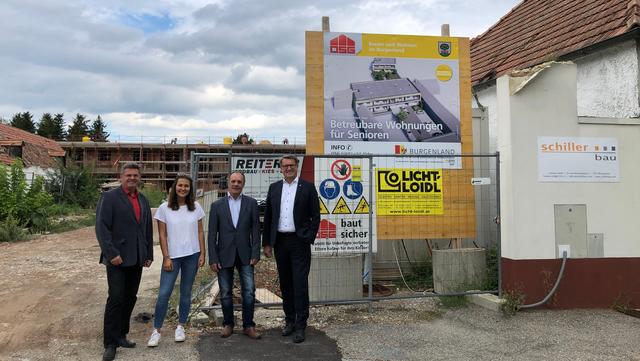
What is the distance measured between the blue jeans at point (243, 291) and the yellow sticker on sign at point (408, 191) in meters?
2.71

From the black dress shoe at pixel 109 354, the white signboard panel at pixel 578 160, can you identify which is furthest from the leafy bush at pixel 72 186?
the white signboard panel at pixel 578 160

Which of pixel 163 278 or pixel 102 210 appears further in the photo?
pixel 163 278

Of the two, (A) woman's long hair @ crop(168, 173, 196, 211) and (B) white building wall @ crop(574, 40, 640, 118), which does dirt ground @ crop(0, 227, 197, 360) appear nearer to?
(A) woman's long hair @ crop(168, 173, 196, 211)

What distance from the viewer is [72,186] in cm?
2878

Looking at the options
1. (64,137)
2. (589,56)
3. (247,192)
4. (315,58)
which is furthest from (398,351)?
(64,137)

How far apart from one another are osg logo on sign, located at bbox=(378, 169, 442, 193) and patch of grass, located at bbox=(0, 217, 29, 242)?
43.2 feet

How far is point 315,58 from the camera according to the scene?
25.6 feet

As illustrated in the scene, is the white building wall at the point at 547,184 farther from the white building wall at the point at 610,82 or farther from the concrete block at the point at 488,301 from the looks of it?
the white building wall at the point at 610,82

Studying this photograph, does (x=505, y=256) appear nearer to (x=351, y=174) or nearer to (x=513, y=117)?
(x=513, y=117)

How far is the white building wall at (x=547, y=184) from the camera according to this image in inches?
265

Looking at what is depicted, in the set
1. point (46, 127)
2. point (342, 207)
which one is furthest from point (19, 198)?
point (46, 127)

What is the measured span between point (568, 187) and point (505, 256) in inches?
52.0

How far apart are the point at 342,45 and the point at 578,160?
3937 mm

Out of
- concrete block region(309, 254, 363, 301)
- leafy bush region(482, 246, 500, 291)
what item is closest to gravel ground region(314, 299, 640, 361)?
concrete block region(309, 254, 363, 301)
